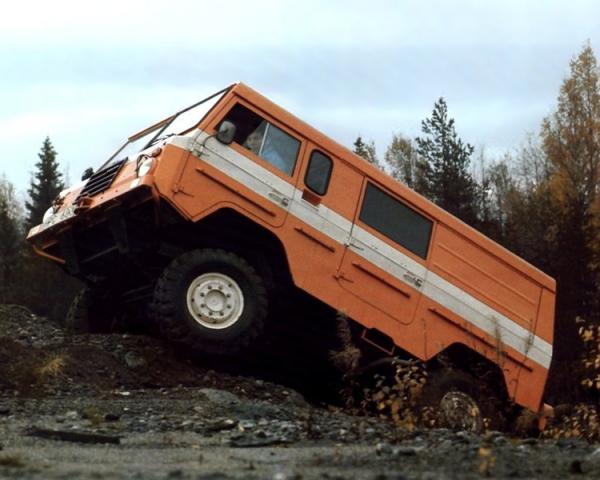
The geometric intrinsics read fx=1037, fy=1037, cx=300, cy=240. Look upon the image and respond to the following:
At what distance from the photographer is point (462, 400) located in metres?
11.1

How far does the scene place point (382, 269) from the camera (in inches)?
430

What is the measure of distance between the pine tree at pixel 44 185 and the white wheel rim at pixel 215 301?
41.2 metres

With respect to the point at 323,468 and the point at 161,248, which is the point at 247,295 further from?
the point at 323,468

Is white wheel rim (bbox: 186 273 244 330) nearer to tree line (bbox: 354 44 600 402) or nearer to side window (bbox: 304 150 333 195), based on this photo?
side window (bbox: 304 150 333 195)

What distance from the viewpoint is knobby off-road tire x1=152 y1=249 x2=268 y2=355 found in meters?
10.2

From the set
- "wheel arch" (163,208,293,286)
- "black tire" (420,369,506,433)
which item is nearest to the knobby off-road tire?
"wheel arch" (163,208,293,286)

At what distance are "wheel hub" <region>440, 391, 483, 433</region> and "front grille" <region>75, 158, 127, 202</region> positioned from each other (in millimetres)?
4227

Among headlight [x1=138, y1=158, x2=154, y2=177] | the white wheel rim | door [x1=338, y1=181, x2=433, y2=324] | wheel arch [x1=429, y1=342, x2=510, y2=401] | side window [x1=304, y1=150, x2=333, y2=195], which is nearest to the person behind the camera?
headlight [x1=138, y1=158, x2=154, y2=177]

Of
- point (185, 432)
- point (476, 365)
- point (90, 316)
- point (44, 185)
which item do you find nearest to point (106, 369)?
point (90, 316)

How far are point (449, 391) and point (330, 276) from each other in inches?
73.0

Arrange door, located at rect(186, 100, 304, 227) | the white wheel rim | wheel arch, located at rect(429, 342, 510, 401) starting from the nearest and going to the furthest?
door, located at rect(186, 100, 304, 227)
the white wheel rim
wheel arch, located at rect(429, 342, 510, 401)

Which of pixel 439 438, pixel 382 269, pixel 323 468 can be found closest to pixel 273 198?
pixel 382 269

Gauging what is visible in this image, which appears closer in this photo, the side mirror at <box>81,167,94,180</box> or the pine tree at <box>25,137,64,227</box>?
the side mirror at <box>81,167,94,180</box>

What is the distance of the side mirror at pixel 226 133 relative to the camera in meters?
10.3
